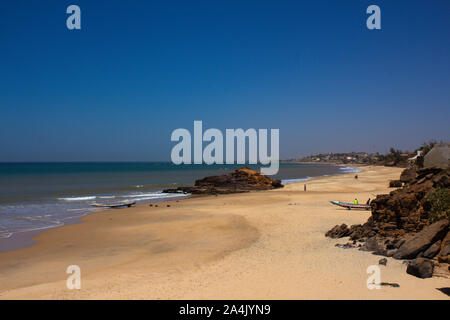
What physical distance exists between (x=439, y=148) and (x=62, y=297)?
15422 millimetres

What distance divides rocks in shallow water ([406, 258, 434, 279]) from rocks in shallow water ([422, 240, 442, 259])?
3.36ft

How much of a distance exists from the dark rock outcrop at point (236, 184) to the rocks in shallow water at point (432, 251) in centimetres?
3167

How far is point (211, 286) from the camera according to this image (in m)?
8.12

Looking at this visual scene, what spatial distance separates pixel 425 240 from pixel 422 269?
5.00 feet

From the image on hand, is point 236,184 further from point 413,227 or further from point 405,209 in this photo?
point 413,227

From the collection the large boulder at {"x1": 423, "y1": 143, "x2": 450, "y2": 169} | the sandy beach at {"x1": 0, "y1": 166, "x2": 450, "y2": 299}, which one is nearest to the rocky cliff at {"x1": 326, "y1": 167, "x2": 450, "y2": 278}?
the sandy beach at {"x1": 0, "y1": 166, "x2": 450, "y2": 299}

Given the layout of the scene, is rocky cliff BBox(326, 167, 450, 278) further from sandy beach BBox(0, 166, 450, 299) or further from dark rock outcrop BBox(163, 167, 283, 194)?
dark rock outcrop BBox(163, 167, 283, 194)

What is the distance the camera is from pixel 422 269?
7875mm

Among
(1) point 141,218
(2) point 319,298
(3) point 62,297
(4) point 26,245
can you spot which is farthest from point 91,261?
(1) point 141,218

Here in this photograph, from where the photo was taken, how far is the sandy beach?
7668mm

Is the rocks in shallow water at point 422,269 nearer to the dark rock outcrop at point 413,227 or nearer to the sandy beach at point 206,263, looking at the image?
the dark rock outcrop at point 413,227

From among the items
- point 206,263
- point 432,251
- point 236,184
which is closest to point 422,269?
point 432,251
